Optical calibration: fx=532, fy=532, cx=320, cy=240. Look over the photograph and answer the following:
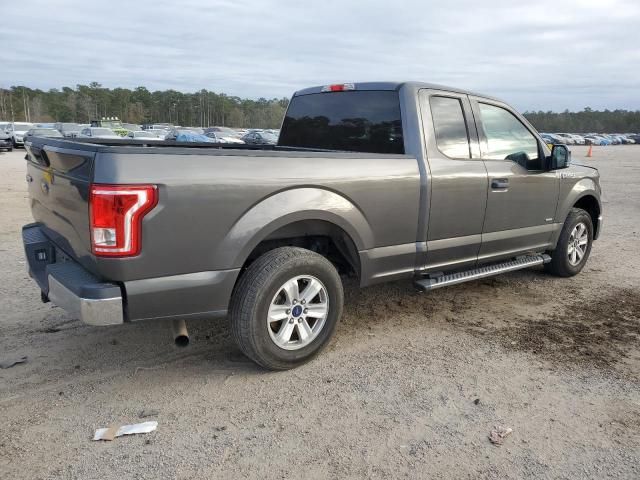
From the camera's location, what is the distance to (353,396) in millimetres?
3301

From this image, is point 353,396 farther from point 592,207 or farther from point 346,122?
point 592,207

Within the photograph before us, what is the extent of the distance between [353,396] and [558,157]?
3217 mm

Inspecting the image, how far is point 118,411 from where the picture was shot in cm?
310

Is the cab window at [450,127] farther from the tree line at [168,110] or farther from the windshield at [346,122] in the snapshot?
the tree line at [168,110]

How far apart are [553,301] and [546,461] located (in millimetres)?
2798

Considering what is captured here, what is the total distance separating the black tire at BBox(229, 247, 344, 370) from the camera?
10.9 ft

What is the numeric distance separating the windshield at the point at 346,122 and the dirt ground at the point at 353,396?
4.95ft

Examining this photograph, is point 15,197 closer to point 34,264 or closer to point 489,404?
point 34,264

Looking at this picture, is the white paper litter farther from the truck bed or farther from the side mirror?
the side mirror

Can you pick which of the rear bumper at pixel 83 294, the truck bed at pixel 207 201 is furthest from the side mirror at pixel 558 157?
the rear bumper at pixel 83 294

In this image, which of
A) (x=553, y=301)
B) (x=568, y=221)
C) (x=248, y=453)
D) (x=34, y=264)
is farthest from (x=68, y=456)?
(x=568, y=221)

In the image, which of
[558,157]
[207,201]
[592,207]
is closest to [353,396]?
[207,201]

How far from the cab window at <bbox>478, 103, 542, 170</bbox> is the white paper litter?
3.46 meters

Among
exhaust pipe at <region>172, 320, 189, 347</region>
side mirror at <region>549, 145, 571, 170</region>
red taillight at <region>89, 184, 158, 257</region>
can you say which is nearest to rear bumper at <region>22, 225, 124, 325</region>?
red taillight at <region>89, 184, 158, 257</region>
